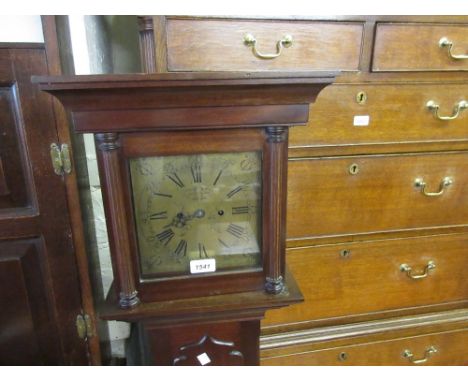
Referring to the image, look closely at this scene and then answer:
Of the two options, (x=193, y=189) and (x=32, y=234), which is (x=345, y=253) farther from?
(x=32, y=234)

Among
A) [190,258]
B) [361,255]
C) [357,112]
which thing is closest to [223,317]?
[190,258]

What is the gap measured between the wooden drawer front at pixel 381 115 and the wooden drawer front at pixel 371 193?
0.05 meters

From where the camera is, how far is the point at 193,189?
565 millimetres

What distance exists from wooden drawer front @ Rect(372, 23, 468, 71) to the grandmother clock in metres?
0.36

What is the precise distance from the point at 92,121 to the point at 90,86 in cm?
6

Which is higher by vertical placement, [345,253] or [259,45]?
[259,45]

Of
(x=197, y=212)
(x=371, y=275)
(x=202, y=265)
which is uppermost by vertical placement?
(x=197, y=212)

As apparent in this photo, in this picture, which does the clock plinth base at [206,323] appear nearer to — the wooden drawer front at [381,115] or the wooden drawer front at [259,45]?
the wooden drawer front at [381,115]

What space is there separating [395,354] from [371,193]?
21.6 inches

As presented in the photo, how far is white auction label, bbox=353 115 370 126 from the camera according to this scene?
0.78 meters

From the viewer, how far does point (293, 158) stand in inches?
31.2

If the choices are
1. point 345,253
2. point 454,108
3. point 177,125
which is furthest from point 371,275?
point 177,125

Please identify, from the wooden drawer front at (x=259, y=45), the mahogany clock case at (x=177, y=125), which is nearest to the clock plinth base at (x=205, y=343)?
the mahogany clock case at (x=177, y=125)

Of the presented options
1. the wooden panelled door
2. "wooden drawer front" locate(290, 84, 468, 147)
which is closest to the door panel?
the wooden panelled door
